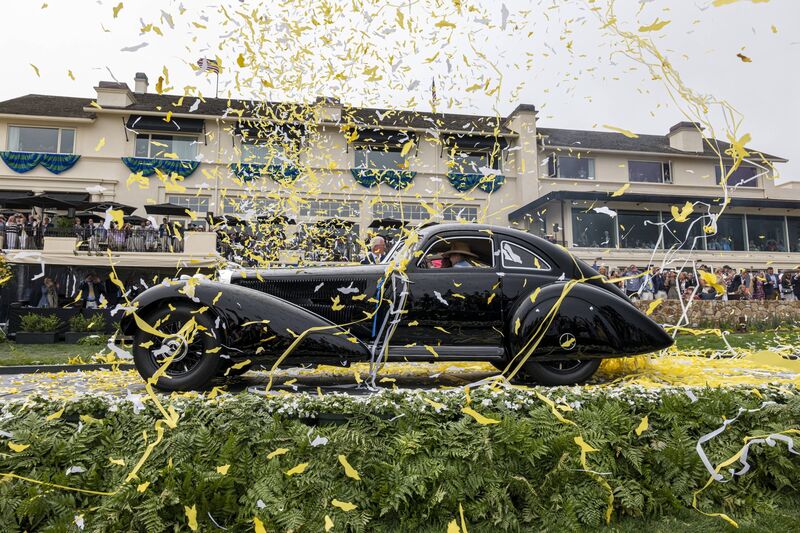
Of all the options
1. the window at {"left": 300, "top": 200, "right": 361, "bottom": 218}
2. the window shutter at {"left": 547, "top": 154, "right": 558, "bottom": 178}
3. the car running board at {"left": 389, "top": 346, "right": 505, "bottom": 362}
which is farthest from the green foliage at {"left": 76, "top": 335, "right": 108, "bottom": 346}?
the window shutter at {"left": 547, "top": 154, "right": 558, "bottom": 178}

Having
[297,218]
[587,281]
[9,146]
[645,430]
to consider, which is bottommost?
[645,430]

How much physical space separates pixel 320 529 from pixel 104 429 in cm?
150

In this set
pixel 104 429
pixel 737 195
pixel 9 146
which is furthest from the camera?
pixel 737 195

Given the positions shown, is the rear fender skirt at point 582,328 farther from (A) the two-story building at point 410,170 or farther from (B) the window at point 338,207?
(B) the window at point 338,207

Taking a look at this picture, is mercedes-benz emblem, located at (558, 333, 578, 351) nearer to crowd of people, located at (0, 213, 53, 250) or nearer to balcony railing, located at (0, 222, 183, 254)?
balcony railing, located at (0, 222, 183, 254)

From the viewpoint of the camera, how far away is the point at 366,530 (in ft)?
8.63

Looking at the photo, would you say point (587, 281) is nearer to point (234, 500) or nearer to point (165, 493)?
point (234, 500)

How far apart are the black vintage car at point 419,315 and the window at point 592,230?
2055 cm

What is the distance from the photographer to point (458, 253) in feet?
16.2

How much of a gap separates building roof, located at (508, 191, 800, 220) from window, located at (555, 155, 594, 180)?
229 cm

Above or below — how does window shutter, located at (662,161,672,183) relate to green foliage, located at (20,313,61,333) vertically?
above

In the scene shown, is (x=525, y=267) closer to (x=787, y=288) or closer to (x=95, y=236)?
(x=95, y=236)

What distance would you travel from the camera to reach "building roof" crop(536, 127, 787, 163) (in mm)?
26922


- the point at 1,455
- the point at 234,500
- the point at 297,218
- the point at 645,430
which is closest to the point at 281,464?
the point at 234,500
